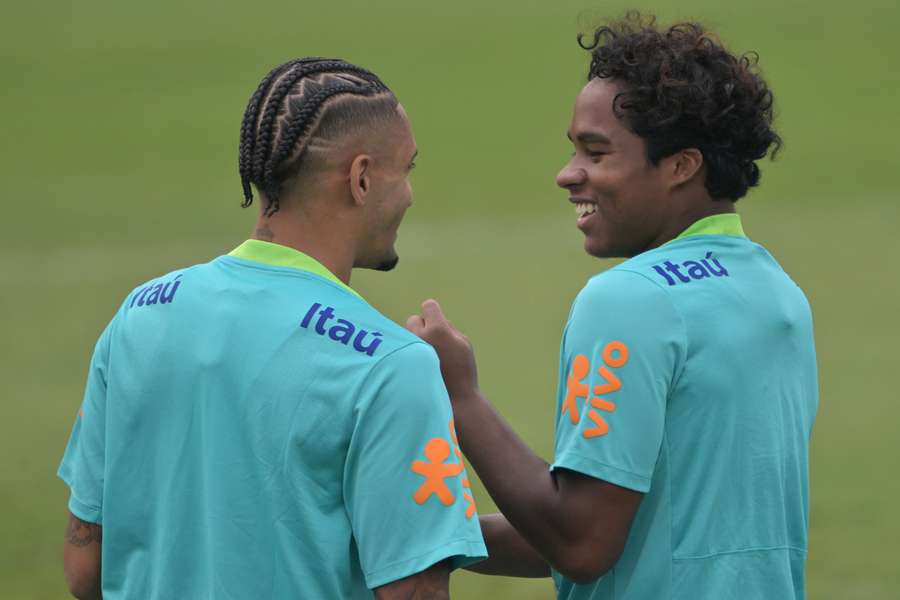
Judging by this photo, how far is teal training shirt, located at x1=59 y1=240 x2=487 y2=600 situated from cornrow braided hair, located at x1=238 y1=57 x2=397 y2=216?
13cm

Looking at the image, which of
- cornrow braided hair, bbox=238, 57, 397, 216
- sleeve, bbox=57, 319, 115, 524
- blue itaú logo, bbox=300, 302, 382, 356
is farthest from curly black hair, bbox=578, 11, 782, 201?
sleeve, bbox=57, 319, 115, 524

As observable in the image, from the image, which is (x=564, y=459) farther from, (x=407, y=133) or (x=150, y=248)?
(x=150, y=248)

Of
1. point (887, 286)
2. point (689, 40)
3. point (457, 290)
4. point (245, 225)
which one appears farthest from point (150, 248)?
point (689, 40)

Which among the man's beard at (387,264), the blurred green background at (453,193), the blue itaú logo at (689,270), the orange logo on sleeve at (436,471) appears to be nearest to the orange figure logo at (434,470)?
the orange logo on sleeve at (436,471)

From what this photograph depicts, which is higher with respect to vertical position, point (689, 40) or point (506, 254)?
point (689, 40)

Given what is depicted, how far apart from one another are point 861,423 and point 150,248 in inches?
241

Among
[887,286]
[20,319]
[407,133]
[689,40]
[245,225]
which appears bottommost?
[20,319]

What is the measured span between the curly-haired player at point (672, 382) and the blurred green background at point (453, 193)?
356cm

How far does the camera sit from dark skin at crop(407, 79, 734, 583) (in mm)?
2619

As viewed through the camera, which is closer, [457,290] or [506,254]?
[457,290]

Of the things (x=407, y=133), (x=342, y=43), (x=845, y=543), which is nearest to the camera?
(x=407, y=133)

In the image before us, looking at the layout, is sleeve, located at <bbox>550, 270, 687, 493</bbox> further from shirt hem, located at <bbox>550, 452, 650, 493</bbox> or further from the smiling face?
the smiling face

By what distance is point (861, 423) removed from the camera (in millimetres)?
8266

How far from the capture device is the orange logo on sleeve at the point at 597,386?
260 cm
